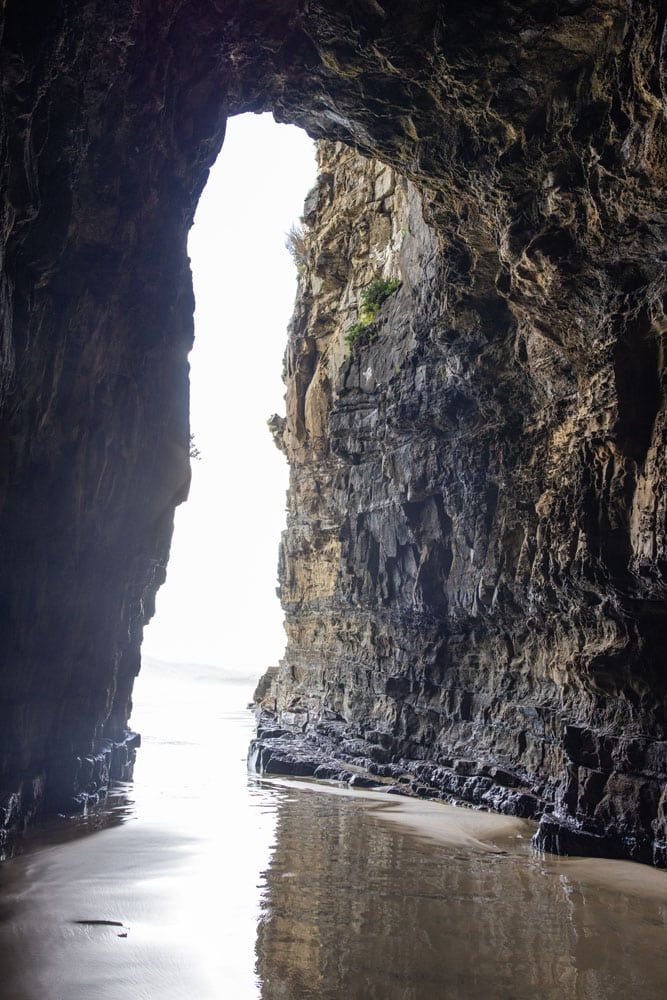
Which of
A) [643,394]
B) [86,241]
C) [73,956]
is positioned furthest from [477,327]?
[73,956]

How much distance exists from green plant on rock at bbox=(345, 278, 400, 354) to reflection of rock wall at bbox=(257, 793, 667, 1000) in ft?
58.5

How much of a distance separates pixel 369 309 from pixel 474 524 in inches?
416

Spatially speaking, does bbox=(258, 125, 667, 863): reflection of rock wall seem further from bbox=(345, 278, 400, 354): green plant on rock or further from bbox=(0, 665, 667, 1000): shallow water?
bbox=(0, 665, 667, 1000): shallow water

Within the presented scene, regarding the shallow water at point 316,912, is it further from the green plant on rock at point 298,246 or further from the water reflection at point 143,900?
the green plant on rock at point 298,246

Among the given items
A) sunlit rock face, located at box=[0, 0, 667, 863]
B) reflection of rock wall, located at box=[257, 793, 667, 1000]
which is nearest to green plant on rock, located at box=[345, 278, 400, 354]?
sunlit rock face, located at box=[0, 0, 667, 863]

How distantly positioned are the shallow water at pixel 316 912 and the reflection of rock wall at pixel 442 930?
0.08 ft

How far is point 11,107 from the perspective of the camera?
6648mm

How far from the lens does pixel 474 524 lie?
733 inches

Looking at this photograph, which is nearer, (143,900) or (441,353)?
(143,900)

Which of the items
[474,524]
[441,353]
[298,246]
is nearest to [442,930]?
[474,524]

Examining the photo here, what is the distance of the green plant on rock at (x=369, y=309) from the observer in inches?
985

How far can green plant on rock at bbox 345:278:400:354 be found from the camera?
25.0 meters

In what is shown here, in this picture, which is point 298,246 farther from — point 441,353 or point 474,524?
point 474,524

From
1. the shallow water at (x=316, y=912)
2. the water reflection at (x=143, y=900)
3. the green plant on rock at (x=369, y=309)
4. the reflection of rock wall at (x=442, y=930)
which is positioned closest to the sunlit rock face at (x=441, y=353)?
the water reflection at (x=143, y=900)
